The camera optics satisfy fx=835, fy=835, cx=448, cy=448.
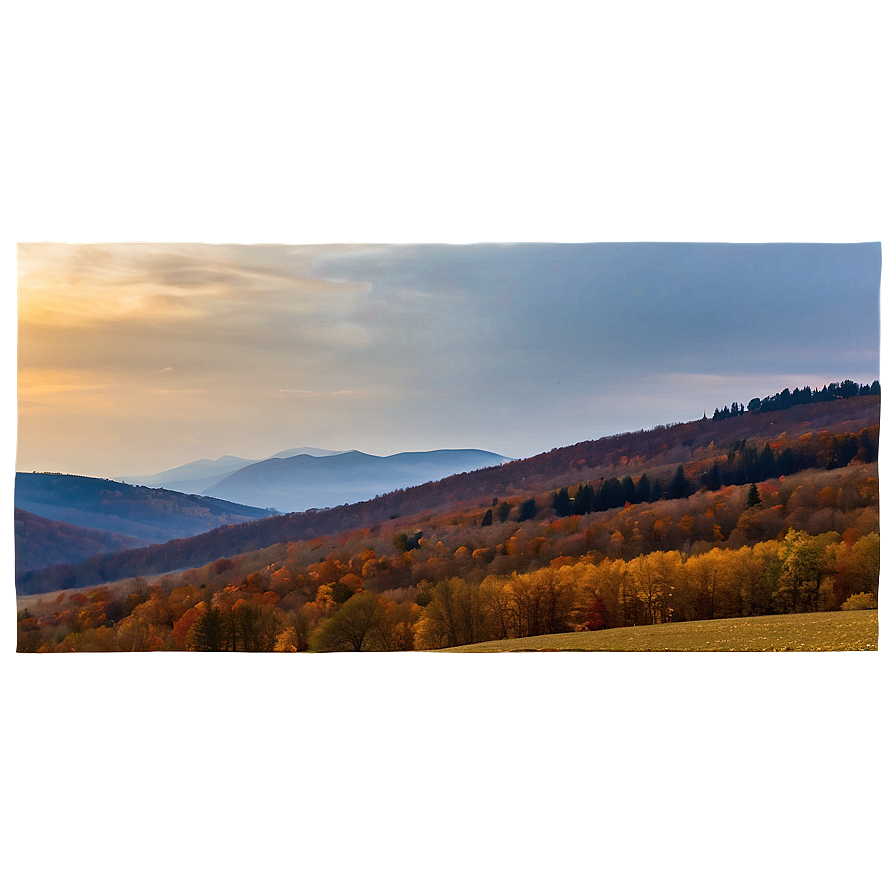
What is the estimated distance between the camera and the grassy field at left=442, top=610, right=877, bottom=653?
3.05 metres

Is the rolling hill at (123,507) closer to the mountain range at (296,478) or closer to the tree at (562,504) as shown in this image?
the mountain range at (296,478)

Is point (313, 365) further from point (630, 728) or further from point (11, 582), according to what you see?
point (630, 728)

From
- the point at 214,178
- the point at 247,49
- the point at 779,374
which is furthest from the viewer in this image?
the point at 779,374

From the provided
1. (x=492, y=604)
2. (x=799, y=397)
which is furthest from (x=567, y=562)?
(x=799, y=397)

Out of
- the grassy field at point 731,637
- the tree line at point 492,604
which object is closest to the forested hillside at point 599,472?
the tree line at point 492,604

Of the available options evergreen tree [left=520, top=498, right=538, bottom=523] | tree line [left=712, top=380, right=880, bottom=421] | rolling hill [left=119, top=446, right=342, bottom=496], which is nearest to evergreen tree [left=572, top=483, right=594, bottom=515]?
evergreen tree [left=520, top=498, right=538, bottom=523]

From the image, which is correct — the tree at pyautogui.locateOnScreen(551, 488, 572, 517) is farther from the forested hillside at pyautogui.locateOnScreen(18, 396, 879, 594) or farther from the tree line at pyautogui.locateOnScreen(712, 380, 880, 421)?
the tree line at pyautogui.locateOnScreen(712, 380, 880, 421)

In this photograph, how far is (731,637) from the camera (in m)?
3.10

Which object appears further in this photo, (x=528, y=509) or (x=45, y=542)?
(x=528, y=509)

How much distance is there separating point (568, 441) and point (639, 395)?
1.07ft

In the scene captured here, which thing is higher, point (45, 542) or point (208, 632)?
point (45, 542)

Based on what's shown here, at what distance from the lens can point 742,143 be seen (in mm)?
2914

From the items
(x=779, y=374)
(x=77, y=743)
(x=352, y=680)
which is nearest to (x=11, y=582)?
(x=77, y=743)

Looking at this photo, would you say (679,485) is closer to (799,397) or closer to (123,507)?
(799,397)
